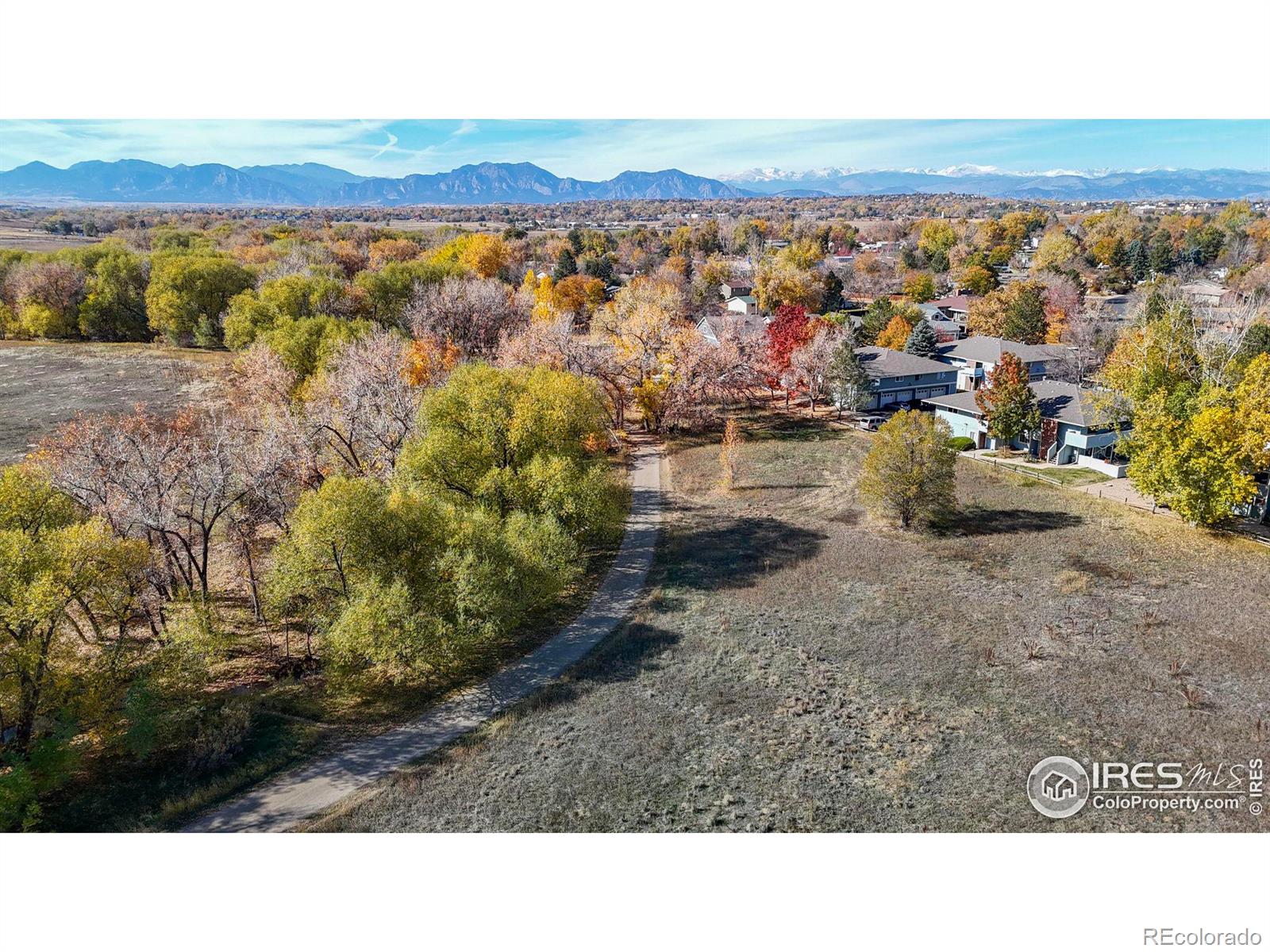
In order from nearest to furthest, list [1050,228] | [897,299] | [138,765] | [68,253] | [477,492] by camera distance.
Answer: [138,765] < [477,492] < [68,253] < [897,299] < [1050,228]

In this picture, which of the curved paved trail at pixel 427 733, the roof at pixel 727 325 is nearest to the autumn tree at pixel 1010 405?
the roof at pixel 727 325

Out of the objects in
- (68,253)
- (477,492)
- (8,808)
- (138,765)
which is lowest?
(138,765)

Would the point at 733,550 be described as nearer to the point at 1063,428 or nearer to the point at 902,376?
the point at 1063,428

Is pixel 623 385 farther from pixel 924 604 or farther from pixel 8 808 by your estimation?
pixel 8 808

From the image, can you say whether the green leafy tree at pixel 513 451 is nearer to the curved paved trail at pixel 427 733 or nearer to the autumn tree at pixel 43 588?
Result: the curved paved trail at pixel 427 733

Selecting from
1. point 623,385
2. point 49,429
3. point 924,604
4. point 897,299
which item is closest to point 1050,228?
point 897,299

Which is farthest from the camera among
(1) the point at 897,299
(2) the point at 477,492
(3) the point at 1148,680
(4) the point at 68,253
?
(1) the point at 897,299
